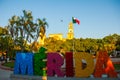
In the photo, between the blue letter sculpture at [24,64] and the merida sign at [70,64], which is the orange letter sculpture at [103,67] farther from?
the blue letter sculpture at [24,64]

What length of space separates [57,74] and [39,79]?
1.06 meters

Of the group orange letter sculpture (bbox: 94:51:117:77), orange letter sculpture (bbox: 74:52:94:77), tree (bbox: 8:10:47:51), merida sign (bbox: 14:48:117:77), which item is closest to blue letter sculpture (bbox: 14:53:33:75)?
merida sign (bbox: 14:48:117:77)

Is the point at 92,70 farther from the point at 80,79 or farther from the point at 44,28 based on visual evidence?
the point at 44,28

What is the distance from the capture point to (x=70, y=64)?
16422 mm

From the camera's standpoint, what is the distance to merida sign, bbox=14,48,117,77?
15.8 metres

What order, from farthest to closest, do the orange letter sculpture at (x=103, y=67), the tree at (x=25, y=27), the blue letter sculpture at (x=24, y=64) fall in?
the tree at (x=25, y=27), the blue letter sculpture at (x=24, y=64), the orange letter sculpture at (x=103, y=67)

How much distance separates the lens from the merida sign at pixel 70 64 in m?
15.8

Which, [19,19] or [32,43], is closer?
[19,19]

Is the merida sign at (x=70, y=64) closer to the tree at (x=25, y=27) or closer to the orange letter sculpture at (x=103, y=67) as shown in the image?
the orange letter sculpture at (x=103, y=67)

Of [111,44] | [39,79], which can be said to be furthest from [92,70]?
[111,44]

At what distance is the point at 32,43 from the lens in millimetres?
45688

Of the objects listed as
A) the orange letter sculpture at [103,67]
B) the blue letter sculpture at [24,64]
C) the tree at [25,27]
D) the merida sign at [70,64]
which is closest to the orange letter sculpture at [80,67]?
the merida sign at [70,64]

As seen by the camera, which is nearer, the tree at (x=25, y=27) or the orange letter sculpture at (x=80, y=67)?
the orange letter sculpture at (x=80, y=67)

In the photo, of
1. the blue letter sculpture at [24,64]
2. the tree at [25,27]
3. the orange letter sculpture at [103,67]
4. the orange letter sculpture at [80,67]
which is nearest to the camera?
the orange letter sculpture at [103,67]
